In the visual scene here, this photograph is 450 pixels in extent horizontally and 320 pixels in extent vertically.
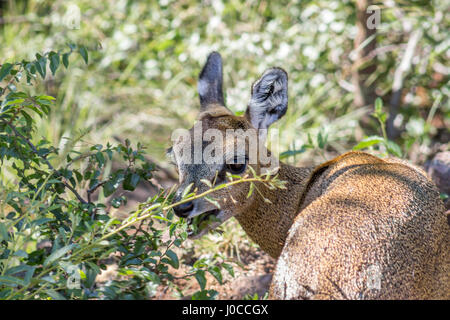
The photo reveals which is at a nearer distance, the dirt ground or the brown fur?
the brown fur

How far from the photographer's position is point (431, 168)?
15.3 ft

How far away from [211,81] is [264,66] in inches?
111

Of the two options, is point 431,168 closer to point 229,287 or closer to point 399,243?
point 229,287

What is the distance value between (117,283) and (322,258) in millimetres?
1046

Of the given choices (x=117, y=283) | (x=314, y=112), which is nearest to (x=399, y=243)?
(x=117, y=283)

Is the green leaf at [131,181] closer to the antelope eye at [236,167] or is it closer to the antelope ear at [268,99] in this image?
the antelope eye at [236,167]

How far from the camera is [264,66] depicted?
675cm

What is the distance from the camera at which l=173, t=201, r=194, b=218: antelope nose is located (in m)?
2.94

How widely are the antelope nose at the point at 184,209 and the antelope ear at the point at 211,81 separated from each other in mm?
1196

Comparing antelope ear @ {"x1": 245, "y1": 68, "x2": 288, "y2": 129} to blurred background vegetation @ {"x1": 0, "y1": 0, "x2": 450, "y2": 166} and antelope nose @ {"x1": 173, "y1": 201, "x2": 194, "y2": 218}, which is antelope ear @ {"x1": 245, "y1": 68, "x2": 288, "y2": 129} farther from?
blurred background vegetation @ {"x1": 0, "y1": 0, "x2": 450, "y2": 166}

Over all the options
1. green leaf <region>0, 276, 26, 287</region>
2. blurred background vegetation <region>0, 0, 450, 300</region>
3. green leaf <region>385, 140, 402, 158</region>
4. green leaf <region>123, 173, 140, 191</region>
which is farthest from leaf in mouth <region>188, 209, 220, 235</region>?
blurred background vegetation <region>0, 0, 450, 300</region>

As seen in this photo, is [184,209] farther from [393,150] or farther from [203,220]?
[393,150]

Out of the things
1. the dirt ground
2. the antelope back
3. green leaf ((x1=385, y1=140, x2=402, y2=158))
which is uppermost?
green leaf ((x1=385, y1=140, x2=402, y2=158))
